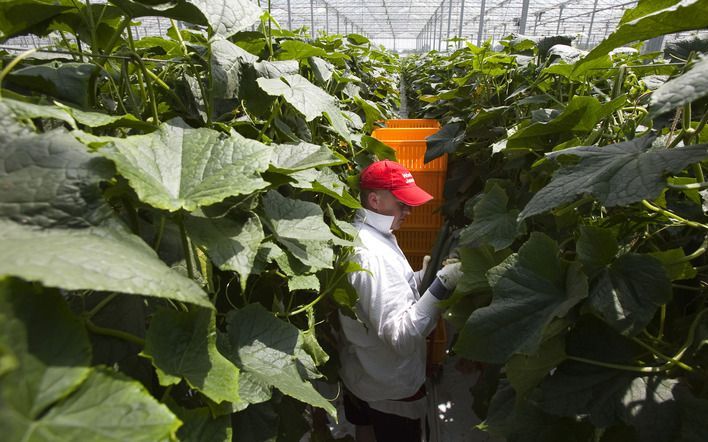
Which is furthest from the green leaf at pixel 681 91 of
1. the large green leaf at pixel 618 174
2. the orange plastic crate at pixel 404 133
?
the orange plastic crate at pixel 404 133

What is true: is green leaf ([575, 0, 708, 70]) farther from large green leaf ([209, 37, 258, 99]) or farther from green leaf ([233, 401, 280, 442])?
green leaf ([233, 401, 280, 442])

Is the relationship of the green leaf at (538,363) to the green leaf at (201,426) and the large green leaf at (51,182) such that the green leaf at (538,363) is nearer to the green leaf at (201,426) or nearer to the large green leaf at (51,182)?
the green leaf at (201,426)

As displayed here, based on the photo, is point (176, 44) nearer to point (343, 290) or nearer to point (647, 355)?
point (343, 290)

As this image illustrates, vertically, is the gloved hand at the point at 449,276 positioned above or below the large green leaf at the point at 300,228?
below

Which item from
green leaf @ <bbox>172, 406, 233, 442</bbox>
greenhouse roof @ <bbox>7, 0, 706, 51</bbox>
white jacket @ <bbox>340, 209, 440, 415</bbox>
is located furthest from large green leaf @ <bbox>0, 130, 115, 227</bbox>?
greenhouse roof @ <bbox>7, 0, 706, 51</bbox>

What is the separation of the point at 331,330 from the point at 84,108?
1234 mm

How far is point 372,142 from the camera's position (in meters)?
1.69

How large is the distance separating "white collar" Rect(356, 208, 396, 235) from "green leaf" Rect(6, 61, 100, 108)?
3.72ft

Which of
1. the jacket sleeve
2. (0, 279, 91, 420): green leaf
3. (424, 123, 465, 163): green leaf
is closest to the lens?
(0, 279, 91, 420): green leaf

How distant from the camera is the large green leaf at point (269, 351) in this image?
607mm

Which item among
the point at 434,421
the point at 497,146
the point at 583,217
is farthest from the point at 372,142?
the point at 434,421

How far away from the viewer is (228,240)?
1.83 ft

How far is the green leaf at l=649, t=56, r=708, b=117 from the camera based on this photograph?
44 cm

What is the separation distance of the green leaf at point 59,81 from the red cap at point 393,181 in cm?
113
